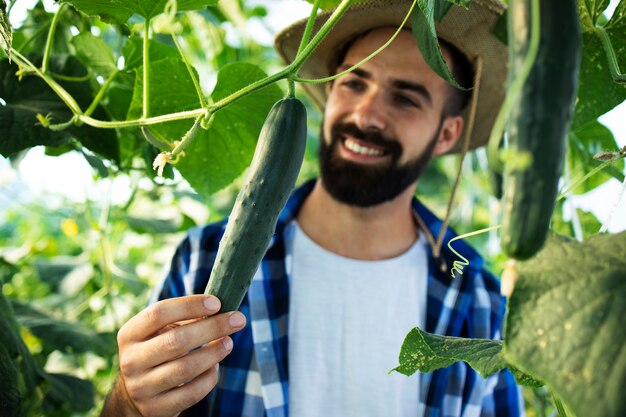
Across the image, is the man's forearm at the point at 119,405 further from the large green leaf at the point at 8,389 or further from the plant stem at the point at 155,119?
the plant stem at the point at 155,119

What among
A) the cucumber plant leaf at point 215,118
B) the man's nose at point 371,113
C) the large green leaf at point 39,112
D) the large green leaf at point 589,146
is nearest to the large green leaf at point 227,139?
the cucumber plant leaf at point 215,118

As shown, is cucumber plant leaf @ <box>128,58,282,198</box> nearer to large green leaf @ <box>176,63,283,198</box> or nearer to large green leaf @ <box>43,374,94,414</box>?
large green leaf @ <box>176,63,283,198</box>

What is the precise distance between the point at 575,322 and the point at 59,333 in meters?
1.27

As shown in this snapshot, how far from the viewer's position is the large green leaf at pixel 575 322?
378 millimetres

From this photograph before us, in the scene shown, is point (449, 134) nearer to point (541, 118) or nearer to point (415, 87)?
point (415, 87)

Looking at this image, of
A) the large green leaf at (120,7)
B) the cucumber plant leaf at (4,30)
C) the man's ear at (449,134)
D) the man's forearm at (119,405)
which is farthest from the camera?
the man's ear at (449,134)

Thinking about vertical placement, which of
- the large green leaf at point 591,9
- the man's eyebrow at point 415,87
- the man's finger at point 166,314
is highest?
the large green leaf at point 591,9

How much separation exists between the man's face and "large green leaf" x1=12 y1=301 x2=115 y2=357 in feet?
2.30

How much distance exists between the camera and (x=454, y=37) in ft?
4.58

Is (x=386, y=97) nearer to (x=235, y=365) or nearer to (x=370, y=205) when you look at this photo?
(x=370, y=205)

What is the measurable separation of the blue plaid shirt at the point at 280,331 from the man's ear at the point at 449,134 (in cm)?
35

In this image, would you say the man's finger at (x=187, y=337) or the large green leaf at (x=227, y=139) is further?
the large green leaf at (x=227, y=139)

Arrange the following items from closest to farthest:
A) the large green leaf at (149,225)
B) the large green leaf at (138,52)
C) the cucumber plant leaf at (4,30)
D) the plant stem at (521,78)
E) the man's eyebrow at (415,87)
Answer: the plant stem at (521,78) < the cucumber plant leaf at (4,30) < the large green leaf at (138,52) < the man's eyebrow at (415,87) < the large green leaf at (149,225)

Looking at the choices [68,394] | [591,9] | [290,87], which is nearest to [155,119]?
[290,87]
